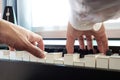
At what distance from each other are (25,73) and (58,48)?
0.27m

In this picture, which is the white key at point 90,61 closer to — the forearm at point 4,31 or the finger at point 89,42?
the finger at point 89,42

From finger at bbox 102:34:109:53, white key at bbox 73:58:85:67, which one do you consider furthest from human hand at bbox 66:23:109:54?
→ white key at bbox 73:58:85:67

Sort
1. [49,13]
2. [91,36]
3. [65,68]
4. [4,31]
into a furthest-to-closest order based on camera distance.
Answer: [49,13], [91,36], [65,68], [4,31]

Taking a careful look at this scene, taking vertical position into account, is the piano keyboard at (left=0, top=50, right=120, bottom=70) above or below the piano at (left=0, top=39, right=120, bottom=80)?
above

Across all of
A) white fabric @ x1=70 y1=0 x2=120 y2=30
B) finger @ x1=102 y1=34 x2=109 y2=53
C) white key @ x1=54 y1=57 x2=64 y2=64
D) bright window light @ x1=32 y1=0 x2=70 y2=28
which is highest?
bright window light @ x1=32 y1=0 x2=70 y2=28

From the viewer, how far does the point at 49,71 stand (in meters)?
0.73

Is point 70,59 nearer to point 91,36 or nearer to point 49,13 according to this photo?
point 91,36

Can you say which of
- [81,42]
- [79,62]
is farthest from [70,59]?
[81,42]

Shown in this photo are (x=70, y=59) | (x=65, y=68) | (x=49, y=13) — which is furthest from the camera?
(x=49, y=13)

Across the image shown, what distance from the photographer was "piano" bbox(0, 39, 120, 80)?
0.62m

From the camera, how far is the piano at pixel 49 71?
2.03 ft

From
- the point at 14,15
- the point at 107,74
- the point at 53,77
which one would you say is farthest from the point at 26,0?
the point at 107,74

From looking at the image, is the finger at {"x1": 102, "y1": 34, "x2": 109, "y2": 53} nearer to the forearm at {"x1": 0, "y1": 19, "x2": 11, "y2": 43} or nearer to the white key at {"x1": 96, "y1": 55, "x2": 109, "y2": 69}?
the white key at {"x1": 96, "y1": 55, "x2": 109, "y2": 69}

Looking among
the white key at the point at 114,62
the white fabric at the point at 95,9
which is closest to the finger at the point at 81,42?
the white key at the point at 114,62
